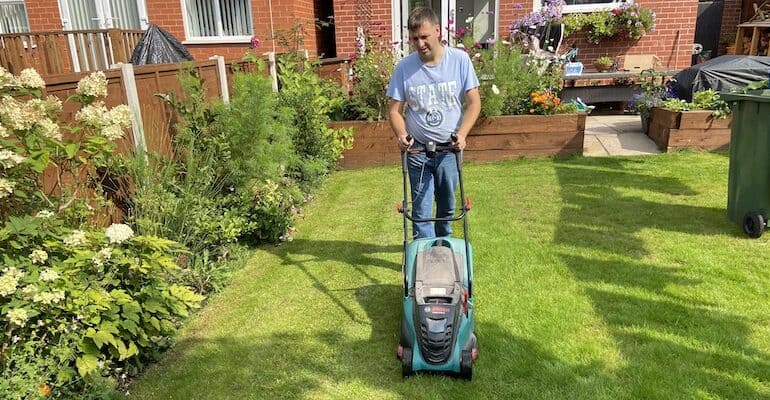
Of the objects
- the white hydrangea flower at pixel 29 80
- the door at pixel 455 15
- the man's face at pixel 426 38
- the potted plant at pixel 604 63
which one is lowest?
the potted plant at pixel 604 63

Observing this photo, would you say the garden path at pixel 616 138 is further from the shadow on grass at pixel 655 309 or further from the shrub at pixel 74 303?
the shrub at pixel 74 303

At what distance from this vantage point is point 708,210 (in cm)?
507

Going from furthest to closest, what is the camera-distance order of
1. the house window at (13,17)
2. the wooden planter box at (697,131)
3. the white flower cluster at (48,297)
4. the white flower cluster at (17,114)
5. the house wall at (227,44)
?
1. the house window at (13,17)
2. the house wall at (227,44)
3. the wooden planter box at (697,131)
4. the white flower cluster at (17,114)
5. the white flower cluster at (48,297)

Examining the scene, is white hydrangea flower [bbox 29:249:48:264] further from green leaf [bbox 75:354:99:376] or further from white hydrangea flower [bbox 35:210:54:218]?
green leaf [bbox 75:354:99:376]

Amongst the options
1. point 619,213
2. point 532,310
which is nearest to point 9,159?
point 532,310

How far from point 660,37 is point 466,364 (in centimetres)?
917

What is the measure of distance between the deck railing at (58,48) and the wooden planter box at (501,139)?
375cm

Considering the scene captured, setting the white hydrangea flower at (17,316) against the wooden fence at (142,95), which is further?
the wooden fence at (142,95)

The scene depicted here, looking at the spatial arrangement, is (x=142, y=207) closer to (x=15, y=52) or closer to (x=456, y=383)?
(x=456, y=383)

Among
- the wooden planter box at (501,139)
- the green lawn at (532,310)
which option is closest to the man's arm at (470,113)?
the green lawn at (532,310)

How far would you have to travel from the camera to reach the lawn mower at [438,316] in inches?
108

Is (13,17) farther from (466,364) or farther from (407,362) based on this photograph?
(466,364)

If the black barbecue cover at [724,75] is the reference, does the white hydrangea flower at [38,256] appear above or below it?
below

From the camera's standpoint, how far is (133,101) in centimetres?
409
